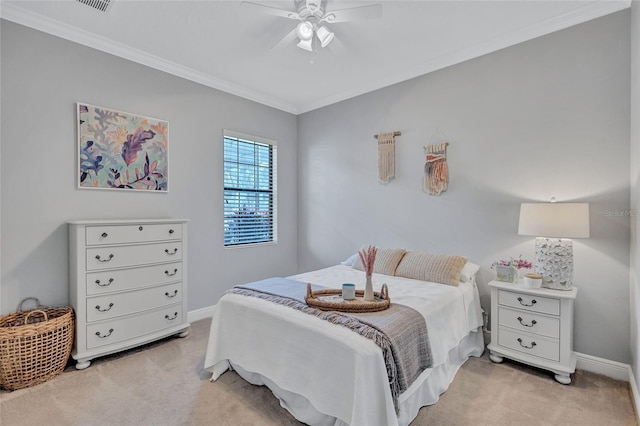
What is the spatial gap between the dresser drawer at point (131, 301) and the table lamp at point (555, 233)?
3056mm

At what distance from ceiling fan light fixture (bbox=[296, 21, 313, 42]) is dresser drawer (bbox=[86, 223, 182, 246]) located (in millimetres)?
2003

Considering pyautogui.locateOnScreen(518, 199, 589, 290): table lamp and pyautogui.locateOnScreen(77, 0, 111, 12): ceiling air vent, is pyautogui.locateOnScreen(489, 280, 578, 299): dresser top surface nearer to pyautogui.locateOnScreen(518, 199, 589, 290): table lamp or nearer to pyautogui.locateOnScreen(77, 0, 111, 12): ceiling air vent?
pyautogui.locateOnScreen(518, 199, 589, 290): table lamp

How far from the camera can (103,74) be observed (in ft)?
9.12

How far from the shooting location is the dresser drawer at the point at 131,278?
2.46 m

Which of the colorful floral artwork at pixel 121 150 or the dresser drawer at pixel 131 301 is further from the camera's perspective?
the colorful floral artwork at pixel 121 150

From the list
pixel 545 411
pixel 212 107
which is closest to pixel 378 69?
pixel 212 107

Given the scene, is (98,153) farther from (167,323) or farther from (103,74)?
(167,323)

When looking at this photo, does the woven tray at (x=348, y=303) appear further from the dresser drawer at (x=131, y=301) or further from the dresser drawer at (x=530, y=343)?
the dresser drawer at (x=131, y=301)

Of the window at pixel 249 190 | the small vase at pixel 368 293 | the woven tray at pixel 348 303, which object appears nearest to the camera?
the woven tray at pixel 348 303

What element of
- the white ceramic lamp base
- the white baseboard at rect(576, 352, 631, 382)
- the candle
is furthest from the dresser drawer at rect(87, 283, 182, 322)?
the white baseboard at rect(576, 352, 631, 382)

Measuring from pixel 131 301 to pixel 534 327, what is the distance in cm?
324

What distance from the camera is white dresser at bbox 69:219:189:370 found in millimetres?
2404

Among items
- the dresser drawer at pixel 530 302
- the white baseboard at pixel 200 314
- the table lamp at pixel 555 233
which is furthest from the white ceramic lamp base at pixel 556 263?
the white baseboard at pixel 200 314

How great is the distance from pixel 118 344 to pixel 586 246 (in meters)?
3.82
